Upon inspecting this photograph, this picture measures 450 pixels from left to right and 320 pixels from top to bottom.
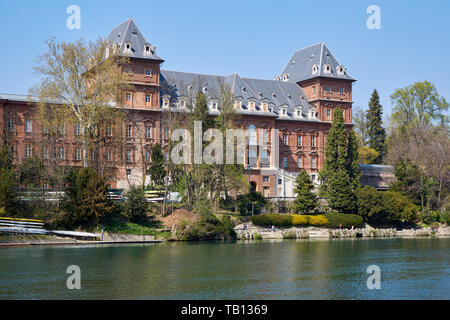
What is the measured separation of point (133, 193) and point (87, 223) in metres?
4.69

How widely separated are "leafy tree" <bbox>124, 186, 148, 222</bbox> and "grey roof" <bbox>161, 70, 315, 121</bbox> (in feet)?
70.8

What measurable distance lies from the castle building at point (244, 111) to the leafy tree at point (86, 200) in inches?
406

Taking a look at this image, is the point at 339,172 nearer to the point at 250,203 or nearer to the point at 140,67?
the point at 250,203

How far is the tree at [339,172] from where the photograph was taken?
6181cm

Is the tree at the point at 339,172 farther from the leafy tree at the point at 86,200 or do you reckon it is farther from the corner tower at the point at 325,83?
the leafy tree at the point at 86,200

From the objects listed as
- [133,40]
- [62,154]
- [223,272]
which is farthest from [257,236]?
[133,40]

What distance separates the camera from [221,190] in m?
57.1

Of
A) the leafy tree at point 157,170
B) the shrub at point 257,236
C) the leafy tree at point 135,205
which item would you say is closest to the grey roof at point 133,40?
the leafy tree at point 157,170

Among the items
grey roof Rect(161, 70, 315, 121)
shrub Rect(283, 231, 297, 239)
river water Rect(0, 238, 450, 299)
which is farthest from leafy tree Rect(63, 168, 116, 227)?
grey roof Rect(161, 70, 315, 121)

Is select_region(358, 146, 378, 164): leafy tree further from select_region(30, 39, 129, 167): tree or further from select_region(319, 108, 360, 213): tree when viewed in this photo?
select_region(30, 39, 129, 167): tree

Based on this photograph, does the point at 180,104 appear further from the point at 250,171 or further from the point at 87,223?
the point at 87,223

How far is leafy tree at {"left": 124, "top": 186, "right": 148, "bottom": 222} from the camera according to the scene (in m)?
50.5

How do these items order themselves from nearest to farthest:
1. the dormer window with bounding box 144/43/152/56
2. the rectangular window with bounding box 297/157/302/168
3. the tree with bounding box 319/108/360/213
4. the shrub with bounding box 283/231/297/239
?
the shrub with bounding box 283/231/297/239, the tree with bounding box 319/108/360/213, the dormer window with bounding box 144/43/152/56, the rectangular window with bounding box 297/157/302/168
